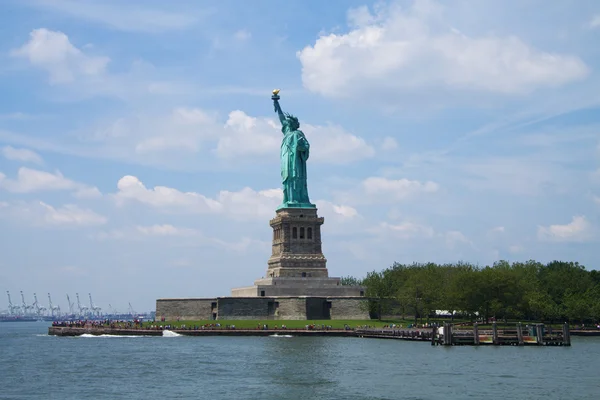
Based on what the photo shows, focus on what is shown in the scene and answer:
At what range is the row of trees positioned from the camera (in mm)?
96125

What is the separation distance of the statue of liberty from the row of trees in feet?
43.4

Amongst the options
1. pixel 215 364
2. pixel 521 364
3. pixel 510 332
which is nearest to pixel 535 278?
pixel 510 332

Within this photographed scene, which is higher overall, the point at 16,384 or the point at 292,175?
the point at 292,175

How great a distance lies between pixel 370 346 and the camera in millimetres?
76000

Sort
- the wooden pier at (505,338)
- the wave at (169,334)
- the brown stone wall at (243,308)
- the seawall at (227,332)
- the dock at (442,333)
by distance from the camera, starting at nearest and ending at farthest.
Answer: the wooden pier at (505,338), the dock at (442,333), the seawall at (227,332), the wave at (169,334), the brown stone wall at (243,308)

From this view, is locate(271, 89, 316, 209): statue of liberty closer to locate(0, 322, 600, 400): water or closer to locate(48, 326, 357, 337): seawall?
locate(48, 326, 357, 337): seawall

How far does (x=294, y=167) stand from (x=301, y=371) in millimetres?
58261

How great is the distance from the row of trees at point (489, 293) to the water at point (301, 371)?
16568mm

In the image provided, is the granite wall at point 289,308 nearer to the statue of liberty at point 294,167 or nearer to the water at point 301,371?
the statue of liberty at point 294,167

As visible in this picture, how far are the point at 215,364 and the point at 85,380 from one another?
994 centimetres

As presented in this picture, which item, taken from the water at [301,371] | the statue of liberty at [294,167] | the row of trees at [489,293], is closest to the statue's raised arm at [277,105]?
the statue of liberty at [294,167]

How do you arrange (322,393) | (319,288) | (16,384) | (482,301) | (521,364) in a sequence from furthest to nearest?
(319,288) → (482,301) → (521,364) → (16,384) → (322,393)

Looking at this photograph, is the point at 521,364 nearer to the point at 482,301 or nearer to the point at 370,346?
the point at 370,346

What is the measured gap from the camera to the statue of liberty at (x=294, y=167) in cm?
11385
